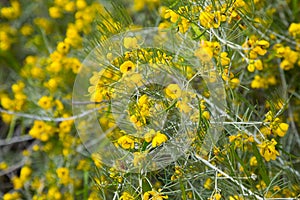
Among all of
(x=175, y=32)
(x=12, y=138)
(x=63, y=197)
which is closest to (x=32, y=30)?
(x=12, y=138)

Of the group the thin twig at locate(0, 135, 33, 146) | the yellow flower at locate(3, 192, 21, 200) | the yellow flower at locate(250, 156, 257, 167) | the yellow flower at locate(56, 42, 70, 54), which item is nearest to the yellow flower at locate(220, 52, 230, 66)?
the yellow flower at locate(250, 156, 257, 167)

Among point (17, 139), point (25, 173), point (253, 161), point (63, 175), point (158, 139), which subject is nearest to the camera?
point (158, 139)

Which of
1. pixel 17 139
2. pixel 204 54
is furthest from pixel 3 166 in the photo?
pixel 204 54

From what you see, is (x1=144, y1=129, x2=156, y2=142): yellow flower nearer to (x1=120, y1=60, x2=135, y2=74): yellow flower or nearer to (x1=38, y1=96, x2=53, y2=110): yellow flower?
(x1=120, y1=60, x2=135, y2=74): yellow flower

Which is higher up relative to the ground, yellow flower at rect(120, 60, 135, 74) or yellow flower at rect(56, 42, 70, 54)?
yellow flower at rect(120, 60, 135, 74)

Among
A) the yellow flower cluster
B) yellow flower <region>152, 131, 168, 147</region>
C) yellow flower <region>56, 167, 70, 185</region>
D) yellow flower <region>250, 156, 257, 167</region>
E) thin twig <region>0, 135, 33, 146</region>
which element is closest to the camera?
yellow flower <region>152, 131, 168, 147</region>

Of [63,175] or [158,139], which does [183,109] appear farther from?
[63,175]
